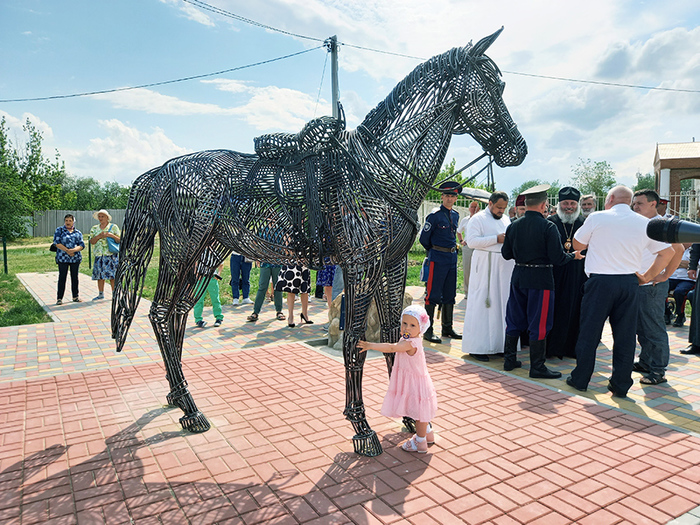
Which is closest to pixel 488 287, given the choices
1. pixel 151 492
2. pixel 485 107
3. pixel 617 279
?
pixel 617 279

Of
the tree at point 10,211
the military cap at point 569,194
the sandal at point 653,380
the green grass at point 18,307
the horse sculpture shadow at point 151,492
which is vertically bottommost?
the green grass at point 18,307

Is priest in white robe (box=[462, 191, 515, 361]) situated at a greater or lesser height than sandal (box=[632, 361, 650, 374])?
greater

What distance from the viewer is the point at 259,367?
574cm

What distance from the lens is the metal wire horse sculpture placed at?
11.1 feet

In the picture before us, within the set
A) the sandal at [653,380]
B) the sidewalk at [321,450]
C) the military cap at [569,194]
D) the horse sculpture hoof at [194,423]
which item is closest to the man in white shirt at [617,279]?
the sidewalk at [321,450]

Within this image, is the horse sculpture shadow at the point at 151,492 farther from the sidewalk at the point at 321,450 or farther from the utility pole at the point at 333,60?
the utility pole at the point at 333,60

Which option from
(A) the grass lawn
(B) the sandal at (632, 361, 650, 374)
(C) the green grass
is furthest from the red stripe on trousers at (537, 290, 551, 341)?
(C) the green grass

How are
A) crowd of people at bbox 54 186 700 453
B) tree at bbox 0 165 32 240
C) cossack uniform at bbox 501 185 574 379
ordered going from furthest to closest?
tree at bbox 0 165 32 240 → cossack uniform at bbox 501 185 574 379 → crowd of people at bbox 54 186 700 453

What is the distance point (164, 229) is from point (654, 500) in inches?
154

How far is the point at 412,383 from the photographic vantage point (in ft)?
11.9

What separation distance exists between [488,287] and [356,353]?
3.30m

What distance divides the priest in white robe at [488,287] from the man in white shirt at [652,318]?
1.52m

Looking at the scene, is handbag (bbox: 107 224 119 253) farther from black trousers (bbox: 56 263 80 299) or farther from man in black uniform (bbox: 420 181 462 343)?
man in black uniform (bbox: 420 181 462 343)

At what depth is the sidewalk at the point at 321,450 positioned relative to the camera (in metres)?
2.90
